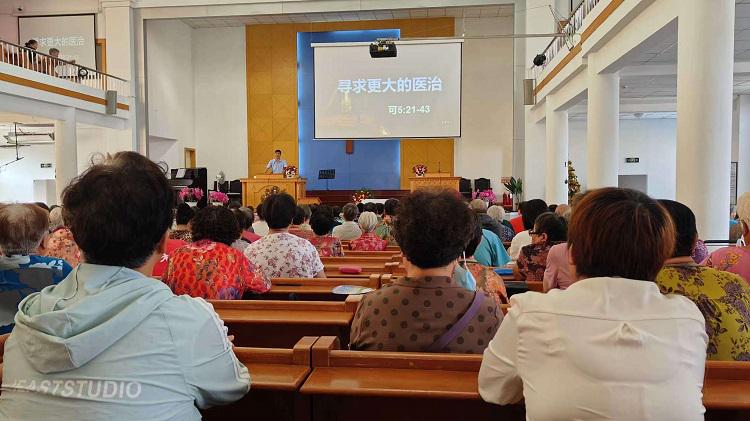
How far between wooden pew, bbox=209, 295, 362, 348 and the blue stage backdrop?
528 inches

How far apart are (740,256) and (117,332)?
2.69 metres

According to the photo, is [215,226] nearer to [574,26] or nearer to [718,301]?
[718,301]

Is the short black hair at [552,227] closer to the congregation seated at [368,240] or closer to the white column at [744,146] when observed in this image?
the congregation seated at [368,240]

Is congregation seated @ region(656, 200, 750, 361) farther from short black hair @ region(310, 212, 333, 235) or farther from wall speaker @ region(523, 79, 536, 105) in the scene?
wall speaker @ region(523, 79, 536, 105)

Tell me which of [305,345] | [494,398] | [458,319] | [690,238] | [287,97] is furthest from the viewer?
[287,97]

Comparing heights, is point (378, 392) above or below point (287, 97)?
below

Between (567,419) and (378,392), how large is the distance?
1.37 feet

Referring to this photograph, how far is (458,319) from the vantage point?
1.66m

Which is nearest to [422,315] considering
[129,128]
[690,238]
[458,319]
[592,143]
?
[458,319]

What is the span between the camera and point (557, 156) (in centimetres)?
1072

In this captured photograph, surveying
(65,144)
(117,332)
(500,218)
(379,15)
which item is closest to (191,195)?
(65,144)

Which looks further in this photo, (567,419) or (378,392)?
(378,392)

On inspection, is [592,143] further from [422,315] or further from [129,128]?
[129,128]

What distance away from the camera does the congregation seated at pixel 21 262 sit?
88.4 inches
